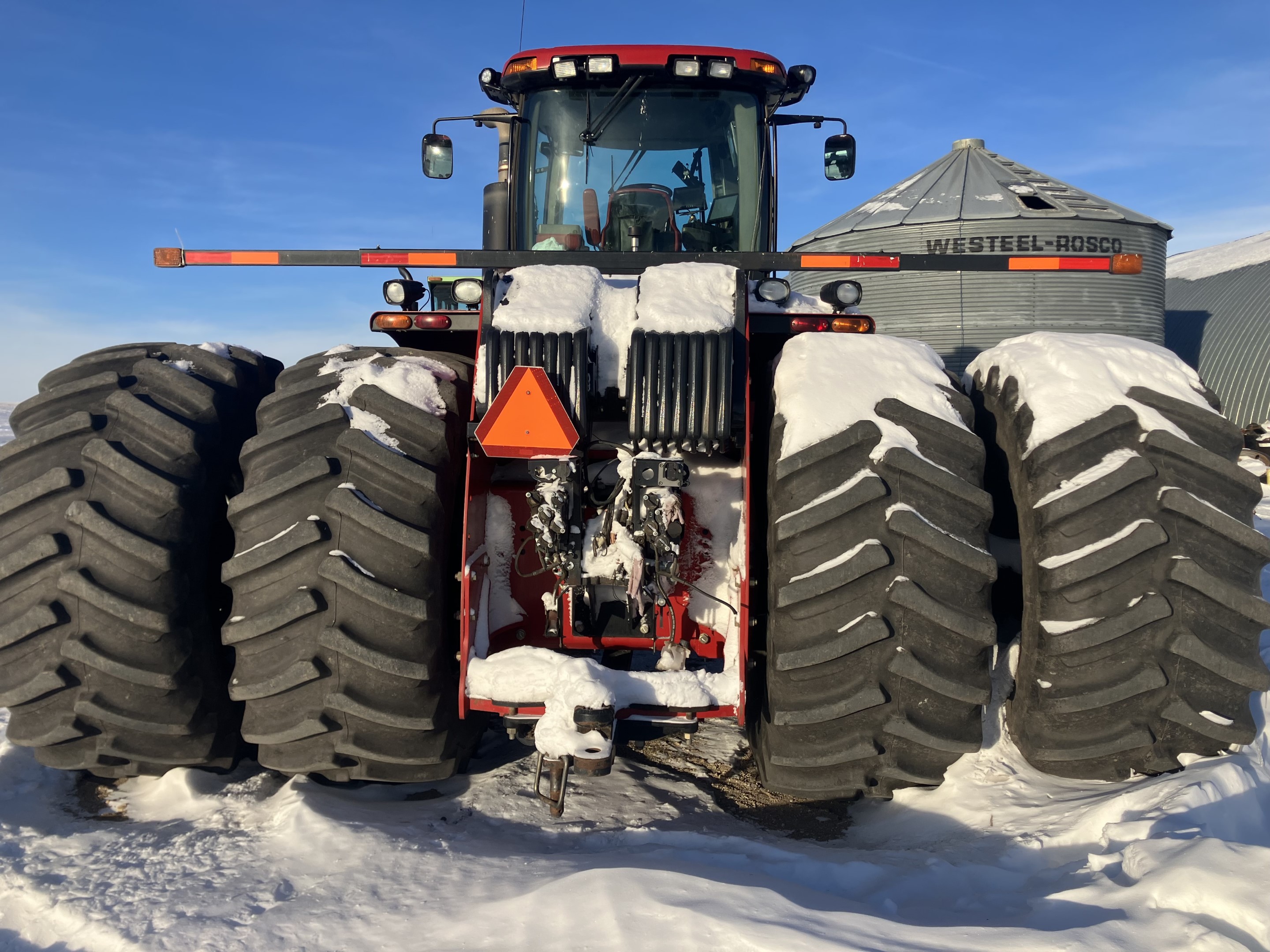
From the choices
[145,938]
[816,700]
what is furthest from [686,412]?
[145,938]

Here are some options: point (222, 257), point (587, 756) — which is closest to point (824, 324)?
point (587, 756)

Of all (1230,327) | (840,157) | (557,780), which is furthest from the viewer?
(1230,327)

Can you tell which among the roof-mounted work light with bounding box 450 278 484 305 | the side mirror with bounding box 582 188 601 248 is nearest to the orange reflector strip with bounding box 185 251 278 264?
the roof-mounted work light with bounding box 450 278 484 305

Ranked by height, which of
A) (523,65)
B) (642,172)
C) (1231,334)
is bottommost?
(642,172)

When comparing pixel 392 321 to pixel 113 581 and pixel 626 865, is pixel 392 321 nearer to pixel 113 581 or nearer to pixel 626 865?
pixel 113 581

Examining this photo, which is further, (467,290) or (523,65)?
(523,65)

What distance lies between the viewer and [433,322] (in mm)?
3576

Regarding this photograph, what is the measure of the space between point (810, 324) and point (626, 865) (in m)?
2.13

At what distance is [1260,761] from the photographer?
2.74 metres

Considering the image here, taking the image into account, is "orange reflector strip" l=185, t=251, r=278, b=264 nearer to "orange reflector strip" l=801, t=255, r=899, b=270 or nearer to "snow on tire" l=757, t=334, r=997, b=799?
"orange reflector strip" l=801, t=255, r=899, b=270

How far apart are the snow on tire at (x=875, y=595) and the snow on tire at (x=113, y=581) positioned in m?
1.84

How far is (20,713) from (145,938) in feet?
3.66

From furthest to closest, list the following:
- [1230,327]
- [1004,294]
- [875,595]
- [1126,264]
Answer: [1230,327], [1004,294], [1126,264], [875,595]

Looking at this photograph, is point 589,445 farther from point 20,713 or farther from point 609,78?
point 609,78
